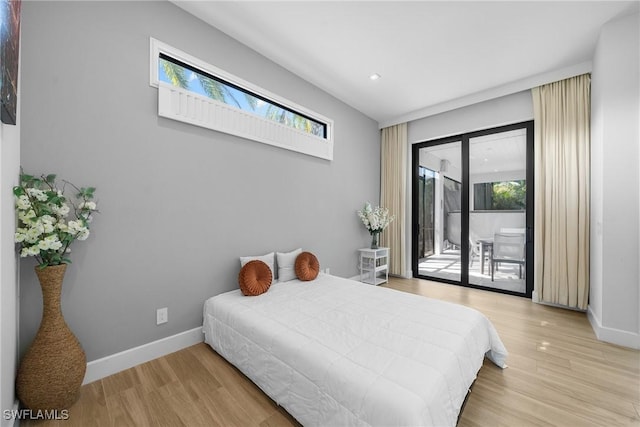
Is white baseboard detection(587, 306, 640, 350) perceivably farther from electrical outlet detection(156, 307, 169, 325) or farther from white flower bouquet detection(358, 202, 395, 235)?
electrical outlet detection(156, 307, 169, 325)

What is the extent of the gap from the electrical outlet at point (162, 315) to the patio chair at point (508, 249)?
422 centimetres

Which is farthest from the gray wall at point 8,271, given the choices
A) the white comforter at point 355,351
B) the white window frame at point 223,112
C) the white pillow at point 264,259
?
the white pillow at point 264,259

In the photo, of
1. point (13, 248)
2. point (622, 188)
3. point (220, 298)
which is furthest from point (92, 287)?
point (622, 188)

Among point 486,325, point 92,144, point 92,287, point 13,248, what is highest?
point 92,144

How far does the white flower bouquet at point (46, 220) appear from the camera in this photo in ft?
4.47

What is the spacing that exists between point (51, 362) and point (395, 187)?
14.4ft

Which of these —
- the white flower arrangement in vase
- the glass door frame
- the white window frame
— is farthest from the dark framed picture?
the glass door frame

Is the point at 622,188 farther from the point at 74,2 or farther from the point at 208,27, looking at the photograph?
the point at 74,2

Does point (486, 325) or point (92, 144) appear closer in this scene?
point (92, 144)

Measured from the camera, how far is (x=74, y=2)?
1.67m

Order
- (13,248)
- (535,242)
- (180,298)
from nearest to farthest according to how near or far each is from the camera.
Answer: (13,248) → (180,298) → (535,242)

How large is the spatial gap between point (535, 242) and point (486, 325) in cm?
212

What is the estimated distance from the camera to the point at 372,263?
4.00 meters

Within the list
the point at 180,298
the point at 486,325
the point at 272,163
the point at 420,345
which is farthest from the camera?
the point at 272,163
